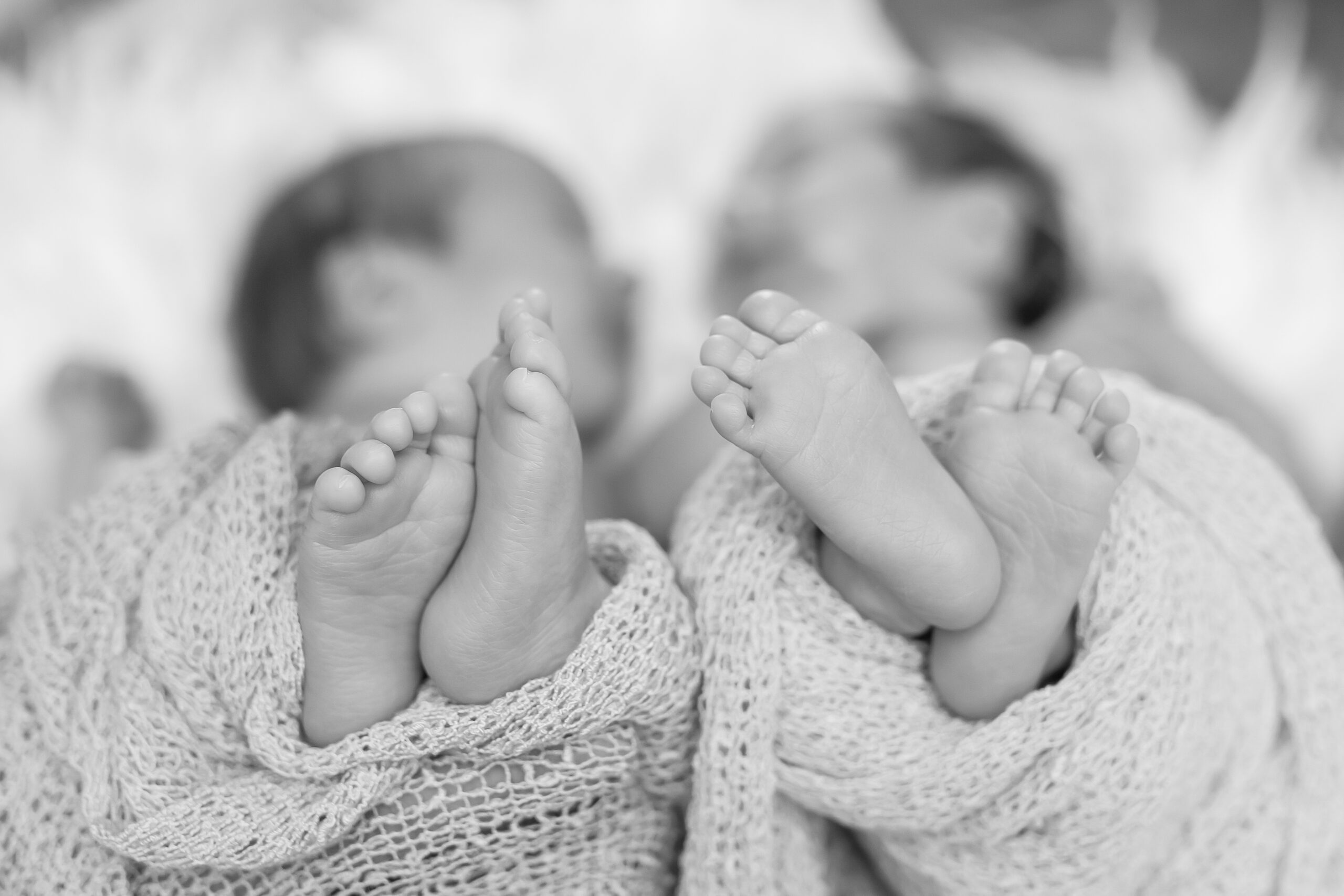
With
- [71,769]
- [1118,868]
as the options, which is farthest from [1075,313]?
[71,769]

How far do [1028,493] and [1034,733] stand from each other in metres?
0.16

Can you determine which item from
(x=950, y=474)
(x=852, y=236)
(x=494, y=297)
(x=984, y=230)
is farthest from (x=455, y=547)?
(x=984, y=230)

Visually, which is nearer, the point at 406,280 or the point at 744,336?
the point at 744,336

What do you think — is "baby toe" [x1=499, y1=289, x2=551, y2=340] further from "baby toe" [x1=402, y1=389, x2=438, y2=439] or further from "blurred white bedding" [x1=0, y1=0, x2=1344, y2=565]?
"blurred white bedding" [x1=0, y1=0, x2=1344, y2=565]

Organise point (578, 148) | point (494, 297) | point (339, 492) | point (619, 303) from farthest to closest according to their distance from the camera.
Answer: point (578, 148) < point (619, 303) < point (494, 297) < point (339, 492)

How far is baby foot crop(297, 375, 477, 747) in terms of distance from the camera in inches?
24.4

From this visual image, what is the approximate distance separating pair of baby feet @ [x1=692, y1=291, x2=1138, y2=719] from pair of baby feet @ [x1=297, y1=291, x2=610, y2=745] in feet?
0.36

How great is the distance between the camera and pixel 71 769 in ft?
2.43

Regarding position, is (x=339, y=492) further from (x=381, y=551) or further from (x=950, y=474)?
(x=950, y=474)

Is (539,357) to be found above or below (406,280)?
above

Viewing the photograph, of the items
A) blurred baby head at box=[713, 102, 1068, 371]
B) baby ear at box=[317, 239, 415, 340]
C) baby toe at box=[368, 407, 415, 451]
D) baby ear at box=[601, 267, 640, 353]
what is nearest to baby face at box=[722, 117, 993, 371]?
blurred baby head at box=[713, 102, 1068, 371]

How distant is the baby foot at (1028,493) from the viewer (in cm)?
70

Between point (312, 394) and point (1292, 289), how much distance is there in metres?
1.24

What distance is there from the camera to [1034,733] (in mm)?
729
